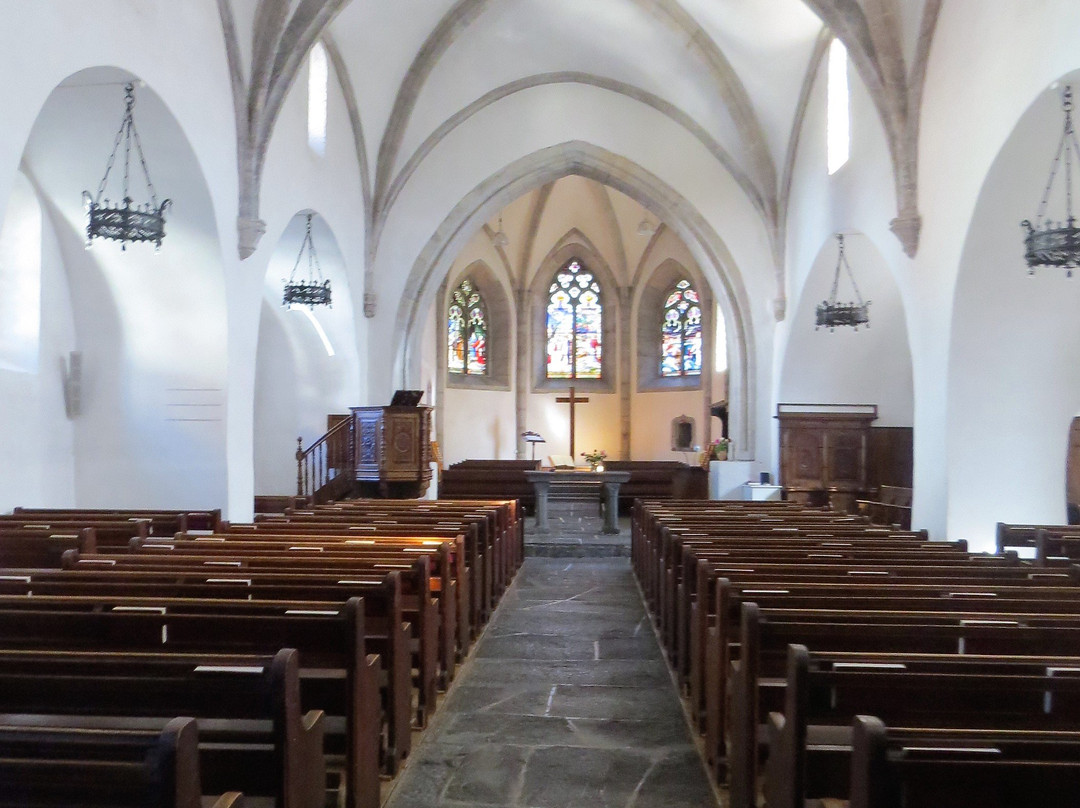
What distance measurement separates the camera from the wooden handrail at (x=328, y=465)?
46.0ft

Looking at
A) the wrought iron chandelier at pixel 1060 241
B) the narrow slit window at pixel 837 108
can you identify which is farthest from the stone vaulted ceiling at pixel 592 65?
the wrought iron chandelier at pixel 1060 241

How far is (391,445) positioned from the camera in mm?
12859

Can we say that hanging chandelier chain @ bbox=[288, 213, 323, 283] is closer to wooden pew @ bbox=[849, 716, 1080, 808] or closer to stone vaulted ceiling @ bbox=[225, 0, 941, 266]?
stone vaulted ceiling @ bbox=[225, 0, 941, 266]

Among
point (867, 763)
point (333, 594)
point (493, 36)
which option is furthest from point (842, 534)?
point (493, 36)

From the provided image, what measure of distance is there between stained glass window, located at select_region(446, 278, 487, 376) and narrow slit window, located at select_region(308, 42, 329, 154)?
10.5 meters

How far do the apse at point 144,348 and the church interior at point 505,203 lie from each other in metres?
0.04

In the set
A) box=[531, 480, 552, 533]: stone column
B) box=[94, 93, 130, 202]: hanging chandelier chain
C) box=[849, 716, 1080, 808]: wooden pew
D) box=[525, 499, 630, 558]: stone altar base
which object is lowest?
box=[525, 499, 630, 558]: stone altar base

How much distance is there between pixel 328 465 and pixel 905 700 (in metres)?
12.6

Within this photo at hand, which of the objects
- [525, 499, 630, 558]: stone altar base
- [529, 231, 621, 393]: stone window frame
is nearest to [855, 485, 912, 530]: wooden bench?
[525, 499, 630, 558]: stone altar base

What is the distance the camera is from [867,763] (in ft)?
6.53

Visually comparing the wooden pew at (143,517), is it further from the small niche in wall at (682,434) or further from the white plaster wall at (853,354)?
the small niche in wall at (682,434)

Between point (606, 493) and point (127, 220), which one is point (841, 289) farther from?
point (127, 220)

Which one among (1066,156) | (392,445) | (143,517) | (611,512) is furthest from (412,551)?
(611,512)

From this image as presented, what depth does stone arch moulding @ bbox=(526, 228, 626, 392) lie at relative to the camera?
25.7 m
